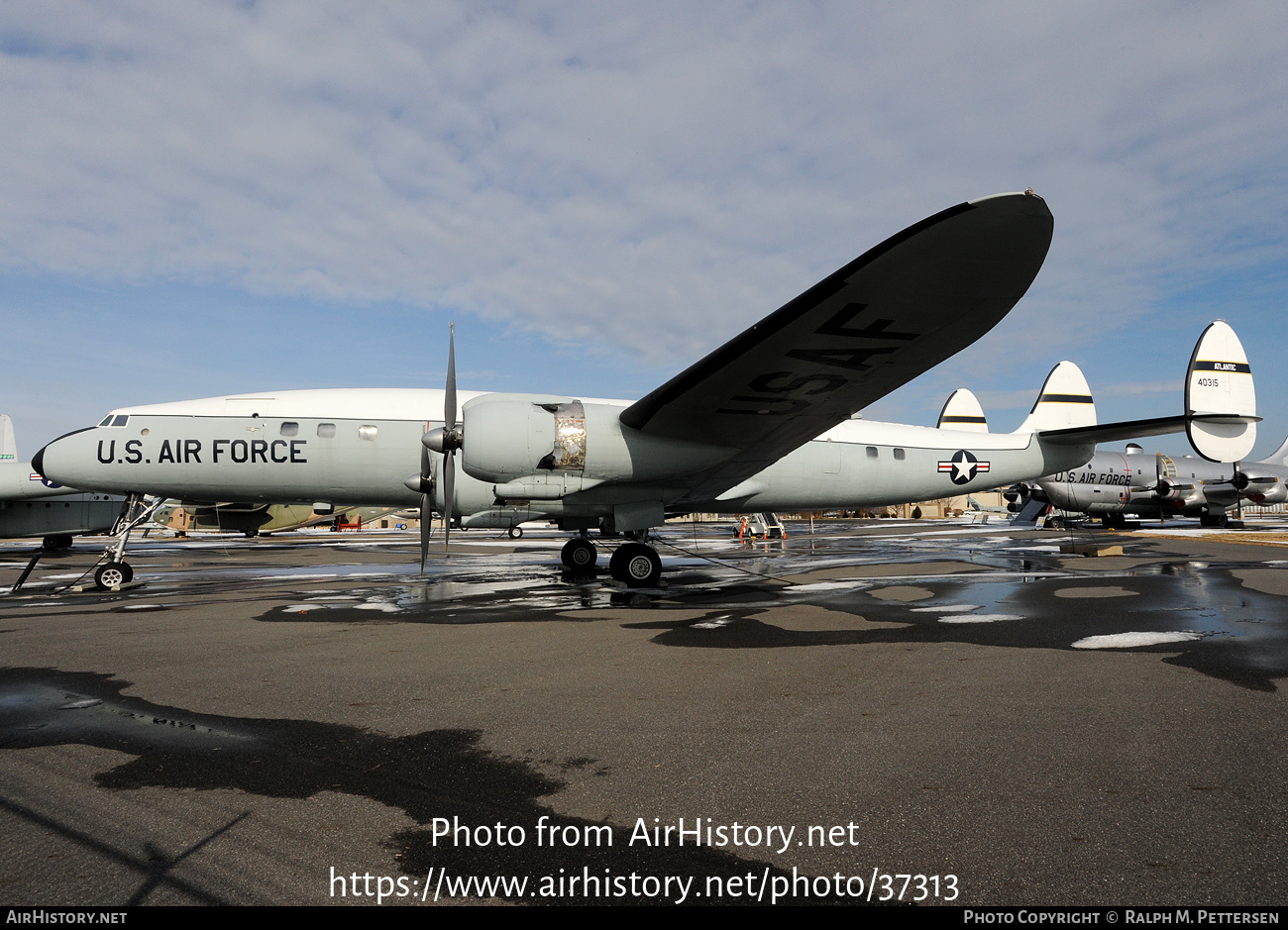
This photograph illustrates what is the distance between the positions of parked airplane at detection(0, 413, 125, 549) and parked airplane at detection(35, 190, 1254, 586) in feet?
55.5

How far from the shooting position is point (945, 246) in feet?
22.8

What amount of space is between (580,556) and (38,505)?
2603cm

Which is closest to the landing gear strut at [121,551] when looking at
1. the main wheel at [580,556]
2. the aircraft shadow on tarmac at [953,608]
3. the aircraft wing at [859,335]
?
the aircraft shadow on tarmac at [953,608]

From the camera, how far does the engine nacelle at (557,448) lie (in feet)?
36.4

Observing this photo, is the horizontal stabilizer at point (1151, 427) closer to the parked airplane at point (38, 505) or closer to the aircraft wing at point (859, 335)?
the aircraft wing at point (859, 335)

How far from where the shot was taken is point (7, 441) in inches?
1158

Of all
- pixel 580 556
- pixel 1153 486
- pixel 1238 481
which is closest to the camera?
pixel 580 556

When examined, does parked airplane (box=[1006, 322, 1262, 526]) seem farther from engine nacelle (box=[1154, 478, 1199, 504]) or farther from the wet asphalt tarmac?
the wet asphalt tarmac

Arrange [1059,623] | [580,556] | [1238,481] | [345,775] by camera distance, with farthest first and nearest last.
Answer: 1. [1238,481]
2. [580,556]
3. [1059,623]
4. [345,775]

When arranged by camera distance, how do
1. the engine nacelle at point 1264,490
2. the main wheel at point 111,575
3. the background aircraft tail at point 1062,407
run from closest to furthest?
the main wheel at point 111,575, the background aircraft tail at point 1062,407, the engine nacelle at point 1264,490

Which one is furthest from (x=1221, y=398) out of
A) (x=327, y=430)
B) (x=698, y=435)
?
(x=327, y=430)

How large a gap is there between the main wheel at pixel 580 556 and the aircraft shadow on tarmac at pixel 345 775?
10.9m

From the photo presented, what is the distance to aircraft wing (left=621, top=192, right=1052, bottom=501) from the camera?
682cm

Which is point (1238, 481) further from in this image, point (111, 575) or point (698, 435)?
point (111, 575)
